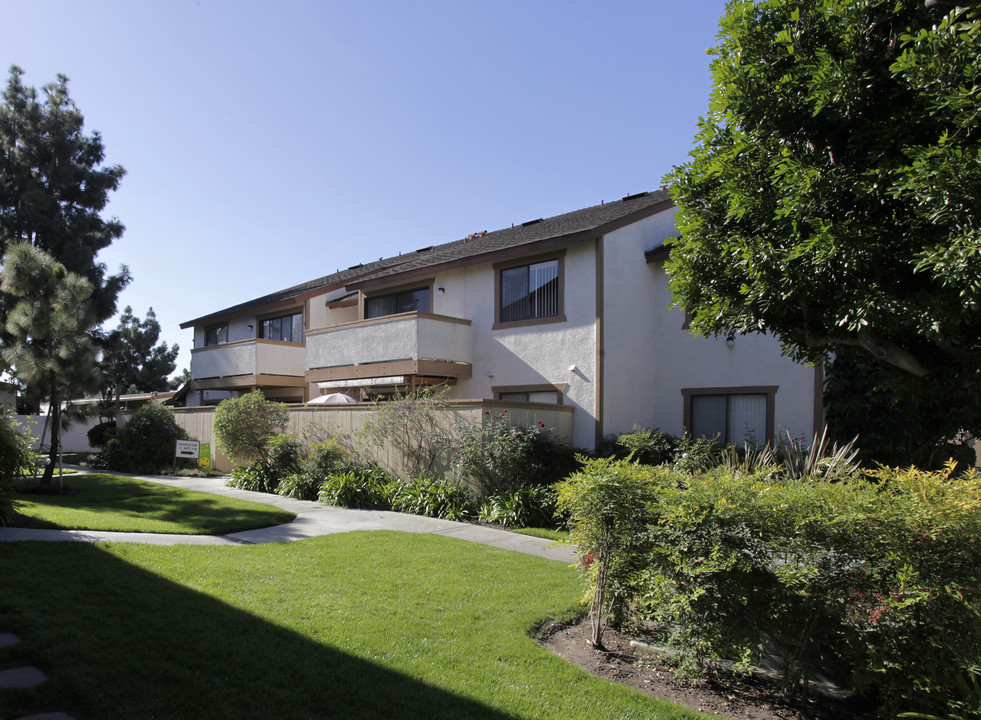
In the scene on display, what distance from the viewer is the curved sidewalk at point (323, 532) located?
9.21 metres

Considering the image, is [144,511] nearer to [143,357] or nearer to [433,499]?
[433,499]

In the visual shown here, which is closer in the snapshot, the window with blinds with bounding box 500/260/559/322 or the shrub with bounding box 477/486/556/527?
the shrub with bounding box 477/486/556/527

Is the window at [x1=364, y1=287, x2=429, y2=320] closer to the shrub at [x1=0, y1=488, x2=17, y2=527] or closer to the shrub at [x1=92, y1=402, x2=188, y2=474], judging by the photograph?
the shrub at [x1=92, y1=402, x2=188, y2=474]

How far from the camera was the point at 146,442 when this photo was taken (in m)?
21.0

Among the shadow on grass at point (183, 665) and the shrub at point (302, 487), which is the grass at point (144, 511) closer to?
the shrub at point (302, 487)

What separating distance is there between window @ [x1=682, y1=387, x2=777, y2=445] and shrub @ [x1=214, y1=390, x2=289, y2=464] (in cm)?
1067

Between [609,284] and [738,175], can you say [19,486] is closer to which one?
[609,284]

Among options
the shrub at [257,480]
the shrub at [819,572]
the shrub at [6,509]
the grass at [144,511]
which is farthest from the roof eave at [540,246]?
the shrub at [6,509]

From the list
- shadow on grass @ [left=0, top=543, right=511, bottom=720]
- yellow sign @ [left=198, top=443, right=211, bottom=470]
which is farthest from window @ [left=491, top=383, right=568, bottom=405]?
shadow on grass @ [left=0, top=543, right=511, bottom=720]

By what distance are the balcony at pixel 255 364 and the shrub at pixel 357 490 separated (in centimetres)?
1042

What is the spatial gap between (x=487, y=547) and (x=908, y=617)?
6.15 metres

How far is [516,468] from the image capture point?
12930 millimetres

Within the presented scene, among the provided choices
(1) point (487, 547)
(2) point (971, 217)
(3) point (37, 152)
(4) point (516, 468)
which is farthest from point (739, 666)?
(3) point (37, 152)

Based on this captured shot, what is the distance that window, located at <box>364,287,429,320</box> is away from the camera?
66.9 feet
